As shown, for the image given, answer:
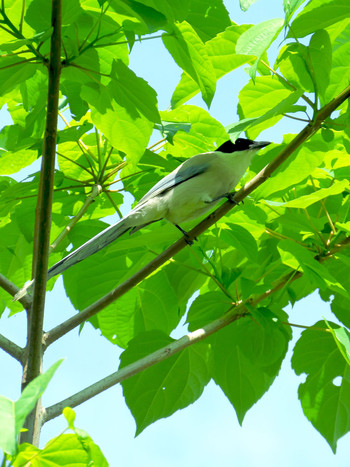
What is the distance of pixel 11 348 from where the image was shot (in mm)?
2863

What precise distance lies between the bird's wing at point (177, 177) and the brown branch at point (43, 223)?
3.76ft

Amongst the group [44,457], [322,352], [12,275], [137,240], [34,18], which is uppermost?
[34,18]

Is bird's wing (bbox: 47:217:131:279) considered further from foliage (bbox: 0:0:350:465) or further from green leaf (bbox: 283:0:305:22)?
green leaf (bbox: 283:0:305:22)

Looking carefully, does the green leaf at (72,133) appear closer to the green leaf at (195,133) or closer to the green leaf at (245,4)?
the green leaf at (195,133)

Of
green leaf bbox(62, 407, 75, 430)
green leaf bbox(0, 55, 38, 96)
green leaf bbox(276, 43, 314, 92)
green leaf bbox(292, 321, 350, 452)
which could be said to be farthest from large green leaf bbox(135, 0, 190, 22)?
green leaf bbox(292, 321, 350, 452)

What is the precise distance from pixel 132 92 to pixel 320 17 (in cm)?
84

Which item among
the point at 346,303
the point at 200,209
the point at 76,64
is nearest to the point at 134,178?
the point at 200,209

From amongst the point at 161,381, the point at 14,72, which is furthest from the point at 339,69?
the point at 161,381

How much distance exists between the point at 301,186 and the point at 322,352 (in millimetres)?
951

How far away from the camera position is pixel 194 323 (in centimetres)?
348

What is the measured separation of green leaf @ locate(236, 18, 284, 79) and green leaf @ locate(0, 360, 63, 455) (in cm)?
149

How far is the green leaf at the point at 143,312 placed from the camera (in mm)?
3648

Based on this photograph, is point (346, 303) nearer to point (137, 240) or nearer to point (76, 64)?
point (137, 240)

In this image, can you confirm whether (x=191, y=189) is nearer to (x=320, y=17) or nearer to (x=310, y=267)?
(x=310, y=267)
